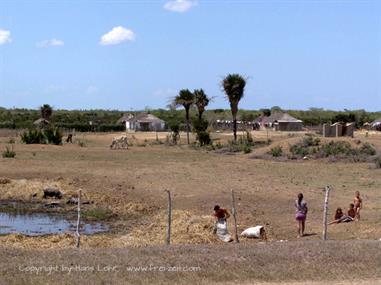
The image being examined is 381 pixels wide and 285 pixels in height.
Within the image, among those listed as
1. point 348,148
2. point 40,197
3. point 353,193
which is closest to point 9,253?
point 40,197

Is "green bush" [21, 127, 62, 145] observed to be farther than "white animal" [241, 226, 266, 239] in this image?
Yes

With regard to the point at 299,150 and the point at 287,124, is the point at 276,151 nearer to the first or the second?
the point at 299,150

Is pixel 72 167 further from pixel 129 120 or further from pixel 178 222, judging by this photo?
pixel 129 120

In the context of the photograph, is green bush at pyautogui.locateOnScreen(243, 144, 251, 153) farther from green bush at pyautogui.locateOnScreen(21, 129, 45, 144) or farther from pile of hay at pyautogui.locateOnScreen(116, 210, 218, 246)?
pile of hay at pyautogui.locateOnScreen(116, 210, 218, 246)

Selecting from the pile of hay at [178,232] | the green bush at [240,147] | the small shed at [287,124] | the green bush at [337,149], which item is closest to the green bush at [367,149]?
the green bush at [337,149]

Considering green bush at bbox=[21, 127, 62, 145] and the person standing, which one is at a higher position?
green bush at bbox=[21, 127, 62, 145]

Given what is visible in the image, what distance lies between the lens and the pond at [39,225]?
20.7 metres

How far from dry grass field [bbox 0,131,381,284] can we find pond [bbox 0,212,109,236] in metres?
0.78

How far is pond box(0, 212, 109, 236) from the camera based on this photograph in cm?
2070

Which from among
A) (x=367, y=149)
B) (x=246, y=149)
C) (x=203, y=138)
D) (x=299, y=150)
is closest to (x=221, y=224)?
(x=367, y=149)

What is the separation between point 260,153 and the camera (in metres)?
48.5

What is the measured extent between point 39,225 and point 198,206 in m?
5.86

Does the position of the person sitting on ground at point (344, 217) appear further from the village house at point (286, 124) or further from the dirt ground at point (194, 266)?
the village house at point (286, 124)

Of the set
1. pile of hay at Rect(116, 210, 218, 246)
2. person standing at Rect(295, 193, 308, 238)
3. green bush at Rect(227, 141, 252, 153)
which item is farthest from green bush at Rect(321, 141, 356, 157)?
person standing at Rect(295, 193, 308, 238)
